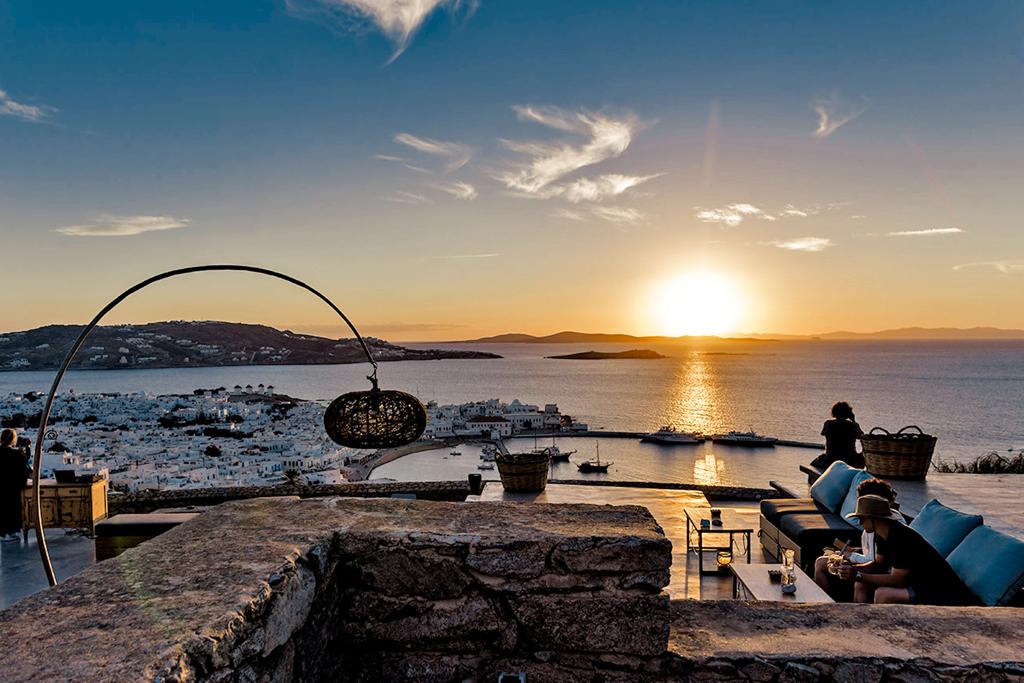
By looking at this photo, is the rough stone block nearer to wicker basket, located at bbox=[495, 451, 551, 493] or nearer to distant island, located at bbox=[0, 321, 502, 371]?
wicker basket, located at bbox=[495, 451, 551, 493]

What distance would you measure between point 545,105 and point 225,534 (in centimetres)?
938

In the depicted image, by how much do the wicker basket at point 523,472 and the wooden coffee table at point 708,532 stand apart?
170cm

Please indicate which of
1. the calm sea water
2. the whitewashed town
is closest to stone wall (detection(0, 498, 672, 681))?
the whitewashed town

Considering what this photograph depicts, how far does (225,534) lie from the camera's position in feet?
5.92

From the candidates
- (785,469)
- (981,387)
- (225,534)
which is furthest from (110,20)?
(981,387)

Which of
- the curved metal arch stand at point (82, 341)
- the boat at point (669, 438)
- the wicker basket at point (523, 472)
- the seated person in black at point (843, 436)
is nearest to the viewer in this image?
the curved metal arch stand at point (82, 341)

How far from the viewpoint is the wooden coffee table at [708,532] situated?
5070 millimetres


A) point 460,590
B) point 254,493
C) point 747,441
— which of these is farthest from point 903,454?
point 747,441

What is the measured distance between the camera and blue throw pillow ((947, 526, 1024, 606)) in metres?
2.88

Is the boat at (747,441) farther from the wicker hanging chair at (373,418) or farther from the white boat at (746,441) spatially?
the wicker hanging chair at (373,418)

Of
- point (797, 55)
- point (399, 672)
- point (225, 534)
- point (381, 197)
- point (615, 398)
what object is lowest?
point (615, 398)

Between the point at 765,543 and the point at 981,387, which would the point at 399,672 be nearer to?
the point at 765,543

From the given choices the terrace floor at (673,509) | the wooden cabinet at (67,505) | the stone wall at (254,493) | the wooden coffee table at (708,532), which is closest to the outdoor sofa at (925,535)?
the wooden coffee table at (708,532)

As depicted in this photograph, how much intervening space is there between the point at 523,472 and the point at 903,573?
4054 millimetres
